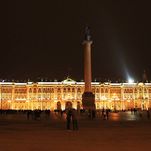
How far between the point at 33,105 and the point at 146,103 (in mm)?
36472

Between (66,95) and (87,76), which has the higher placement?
(87,76)

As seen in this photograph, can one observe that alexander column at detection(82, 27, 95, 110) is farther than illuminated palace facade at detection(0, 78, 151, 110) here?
No

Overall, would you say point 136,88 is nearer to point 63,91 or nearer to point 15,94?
point 63,91

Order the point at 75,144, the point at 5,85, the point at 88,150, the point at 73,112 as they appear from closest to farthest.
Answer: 1. the point at 88,150
2. the point at 75,144
3. the point at 73,112
4. the point at 5,85

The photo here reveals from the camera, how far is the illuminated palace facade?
11800 centimetres

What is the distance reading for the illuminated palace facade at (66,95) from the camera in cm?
11800

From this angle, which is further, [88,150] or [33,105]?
[33,105]

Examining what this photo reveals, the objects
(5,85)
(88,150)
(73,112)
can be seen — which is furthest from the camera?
(5,85)

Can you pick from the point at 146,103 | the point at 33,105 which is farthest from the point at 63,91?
the point at 146,103

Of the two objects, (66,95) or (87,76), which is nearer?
Result: (87,76)

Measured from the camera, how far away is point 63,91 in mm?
121312

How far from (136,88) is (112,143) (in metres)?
114

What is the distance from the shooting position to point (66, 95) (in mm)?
121312

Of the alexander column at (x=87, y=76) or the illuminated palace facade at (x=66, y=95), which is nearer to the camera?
the alexander column at (x=87, y=76)
